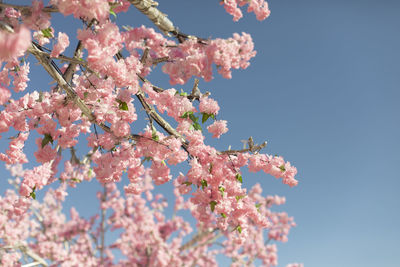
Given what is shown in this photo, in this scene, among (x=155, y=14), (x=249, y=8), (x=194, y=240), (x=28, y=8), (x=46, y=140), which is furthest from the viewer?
(x=194, y=240)

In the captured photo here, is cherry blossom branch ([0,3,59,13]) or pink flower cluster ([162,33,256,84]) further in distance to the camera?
pink flower cluster ([162,33,256,84])

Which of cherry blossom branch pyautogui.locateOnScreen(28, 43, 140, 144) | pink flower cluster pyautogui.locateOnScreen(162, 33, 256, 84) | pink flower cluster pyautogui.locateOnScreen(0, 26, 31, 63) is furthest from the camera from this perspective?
pink flower cluster pyautogui.locateOnScreen(162, 33, 256, 84)

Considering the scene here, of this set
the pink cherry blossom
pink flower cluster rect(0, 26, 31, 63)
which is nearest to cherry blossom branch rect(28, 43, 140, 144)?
the pink cherry blossom

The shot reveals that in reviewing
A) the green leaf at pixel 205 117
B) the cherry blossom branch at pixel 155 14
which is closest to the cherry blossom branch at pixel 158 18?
the cherry blossom branch at pixel 155 14

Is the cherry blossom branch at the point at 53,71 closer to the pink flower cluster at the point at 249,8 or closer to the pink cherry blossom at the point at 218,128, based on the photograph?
the pink cherry blossom at the point at 218,128

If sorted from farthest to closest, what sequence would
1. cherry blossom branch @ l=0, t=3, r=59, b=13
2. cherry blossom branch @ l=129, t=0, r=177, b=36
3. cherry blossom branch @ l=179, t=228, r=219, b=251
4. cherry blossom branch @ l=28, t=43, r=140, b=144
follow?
cherry blossom branch @ l=179, t=228, r=219, b=251 → cherry blossom branch @ l=129, t=0, r=177, b=36 → cherry blossom branch @ l=28, t=43, r=140, b=144 → cherry blossom branch @ l=0, t=3, r=59, b=13

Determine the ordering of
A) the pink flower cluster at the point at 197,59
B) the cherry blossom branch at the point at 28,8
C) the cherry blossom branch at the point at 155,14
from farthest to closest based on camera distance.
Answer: the pink flower cluster at the point at 197,59 < the cherry blossom branch at the point at 155,14 < the cherry blossom branch at the point at 28,8

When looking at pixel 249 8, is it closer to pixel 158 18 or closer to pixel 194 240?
pixel 158 18

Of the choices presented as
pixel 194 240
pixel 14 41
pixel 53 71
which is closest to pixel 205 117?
pixel 53 71

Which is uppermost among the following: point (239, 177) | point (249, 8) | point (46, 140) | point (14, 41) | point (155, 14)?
point (249, 8)

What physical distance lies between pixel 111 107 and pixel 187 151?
0.99 meters

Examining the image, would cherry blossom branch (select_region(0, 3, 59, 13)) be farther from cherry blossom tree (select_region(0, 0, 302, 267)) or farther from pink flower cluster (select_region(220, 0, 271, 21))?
pink flower cluster (select_region(220, 0, 271, 21))

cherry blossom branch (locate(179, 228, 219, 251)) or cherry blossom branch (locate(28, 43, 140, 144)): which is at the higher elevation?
cherry blossom branch (locate(179, 228, 219, 251))

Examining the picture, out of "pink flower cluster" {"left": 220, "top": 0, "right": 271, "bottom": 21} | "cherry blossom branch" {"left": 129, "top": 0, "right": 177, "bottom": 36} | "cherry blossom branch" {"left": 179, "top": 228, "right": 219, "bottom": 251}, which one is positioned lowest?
"cherry blossom branch" {"left": 129, "top": 0, "right": 177, "bottom": 36}
